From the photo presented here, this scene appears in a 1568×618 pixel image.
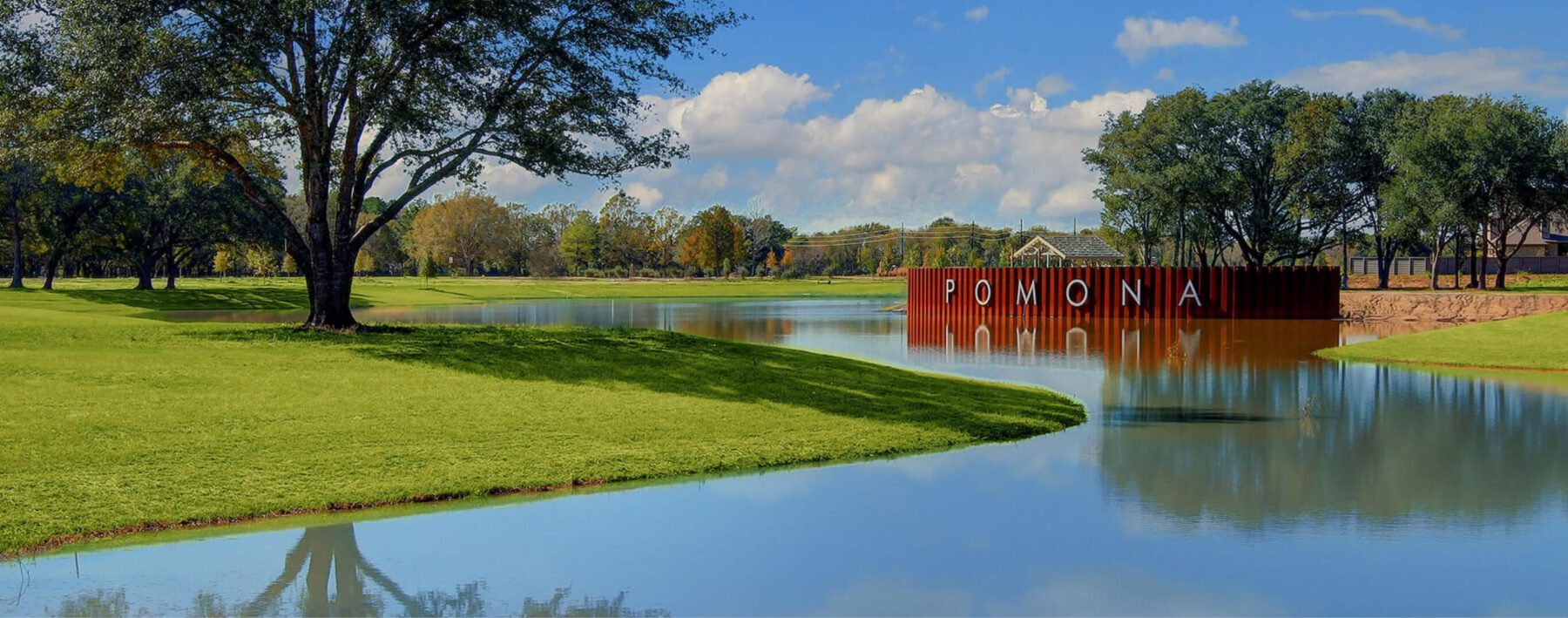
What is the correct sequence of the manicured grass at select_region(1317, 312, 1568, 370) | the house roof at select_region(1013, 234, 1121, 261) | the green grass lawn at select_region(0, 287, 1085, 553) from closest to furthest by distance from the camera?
the green grass lawn at select_region(0, 287, 1085, 553) → the manicured grass at select_region(1317, 312, 1568, 370) → the house roof at select_region(1013, 234, 1121, 261)

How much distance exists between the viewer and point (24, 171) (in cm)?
5294

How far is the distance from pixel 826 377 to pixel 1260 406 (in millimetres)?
7468

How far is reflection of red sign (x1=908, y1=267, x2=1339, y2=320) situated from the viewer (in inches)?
1951

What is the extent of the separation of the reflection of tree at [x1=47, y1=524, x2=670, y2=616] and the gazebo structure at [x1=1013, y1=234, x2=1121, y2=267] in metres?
61.9

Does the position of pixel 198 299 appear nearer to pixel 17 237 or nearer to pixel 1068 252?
pixel 17 237

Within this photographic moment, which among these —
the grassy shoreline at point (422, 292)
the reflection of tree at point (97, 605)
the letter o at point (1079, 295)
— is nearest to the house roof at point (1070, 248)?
the grassy shoreline at point (422, 292)

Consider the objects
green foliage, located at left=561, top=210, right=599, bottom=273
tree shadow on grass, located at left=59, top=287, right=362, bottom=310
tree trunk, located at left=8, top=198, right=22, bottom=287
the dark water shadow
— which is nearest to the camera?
the dark water shadow

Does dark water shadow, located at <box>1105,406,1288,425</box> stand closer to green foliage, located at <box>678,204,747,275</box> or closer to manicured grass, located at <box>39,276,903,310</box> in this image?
manicured grass, located at <box>39,276,903,310</box>

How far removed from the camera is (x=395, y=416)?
15305mm

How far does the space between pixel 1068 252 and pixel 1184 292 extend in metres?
22.8

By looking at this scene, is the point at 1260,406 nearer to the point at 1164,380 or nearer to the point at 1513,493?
the point at 1164,380

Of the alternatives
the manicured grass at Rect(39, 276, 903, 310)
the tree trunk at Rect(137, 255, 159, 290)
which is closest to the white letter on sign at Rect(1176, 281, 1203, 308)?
the manicured grass at Rect(39, 276, 903, 310)

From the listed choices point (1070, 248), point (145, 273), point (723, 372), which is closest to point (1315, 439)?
point (723, 372)

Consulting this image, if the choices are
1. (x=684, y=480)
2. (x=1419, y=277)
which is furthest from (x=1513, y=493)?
(x=1419, y=277)
